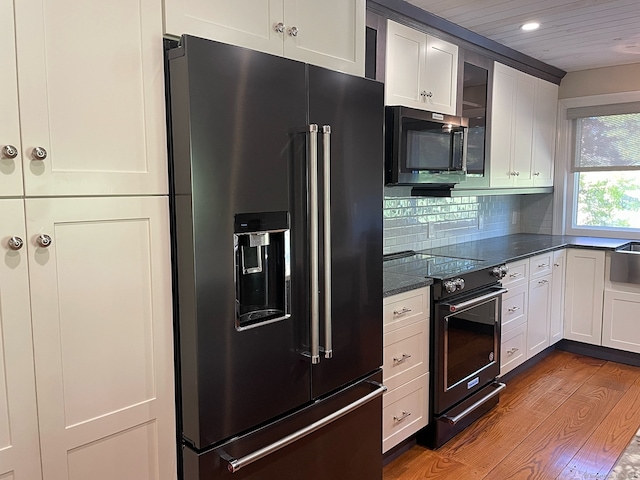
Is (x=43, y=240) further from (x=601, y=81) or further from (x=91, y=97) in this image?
(x=601, y=81)

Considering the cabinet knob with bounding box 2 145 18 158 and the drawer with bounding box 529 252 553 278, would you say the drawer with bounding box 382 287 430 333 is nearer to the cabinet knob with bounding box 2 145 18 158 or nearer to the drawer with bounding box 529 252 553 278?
the drawer with bounding box 529 252 553 278

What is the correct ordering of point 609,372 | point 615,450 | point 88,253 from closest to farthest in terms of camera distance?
1. point 88,253
2. point 615,450
3. point 609,372

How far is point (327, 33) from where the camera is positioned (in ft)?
6.06

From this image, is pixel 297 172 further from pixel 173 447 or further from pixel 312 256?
pixel 173 447

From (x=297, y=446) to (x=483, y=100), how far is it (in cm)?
263

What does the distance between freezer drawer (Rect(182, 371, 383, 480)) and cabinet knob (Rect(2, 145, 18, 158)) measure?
36.7 inches

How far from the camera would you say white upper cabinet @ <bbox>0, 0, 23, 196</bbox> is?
3.63 ft

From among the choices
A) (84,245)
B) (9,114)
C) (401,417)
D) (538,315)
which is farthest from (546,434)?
(9,114)

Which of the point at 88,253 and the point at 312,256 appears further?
the point at 312,256

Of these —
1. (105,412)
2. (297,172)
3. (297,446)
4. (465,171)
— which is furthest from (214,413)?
(465,171)

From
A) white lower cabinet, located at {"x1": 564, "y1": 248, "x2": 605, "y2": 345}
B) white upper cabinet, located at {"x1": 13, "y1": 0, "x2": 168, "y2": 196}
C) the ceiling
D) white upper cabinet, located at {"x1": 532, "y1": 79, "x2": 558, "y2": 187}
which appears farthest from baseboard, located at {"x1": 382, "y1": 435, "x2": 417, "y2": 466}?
white upper cabinet, located at {"x1": 532, "y1": 79, "x2": 558, "y2": 187}

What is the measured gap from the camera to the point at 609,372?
151 inches

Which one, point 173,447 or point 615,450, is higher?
point 173,447

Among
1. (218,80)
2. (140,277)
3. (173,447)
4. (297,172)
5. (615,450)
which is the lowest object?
(615,450)
